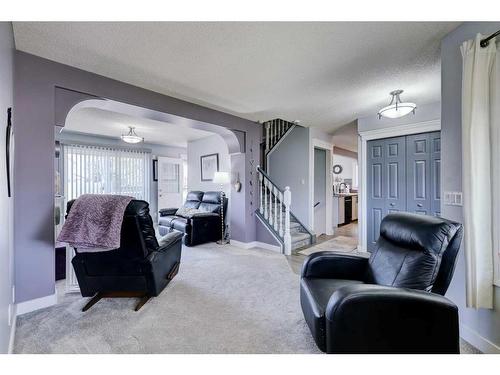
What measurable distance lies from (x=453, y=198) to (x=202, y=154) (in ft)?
17.2

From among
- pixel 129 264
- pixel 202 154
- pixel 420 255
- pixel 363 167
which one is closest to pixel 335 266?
pixel 420 255

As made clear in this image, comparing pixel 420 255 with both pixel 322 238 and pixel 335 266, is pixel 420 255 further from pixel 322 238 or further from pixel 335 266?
pixel 322 238

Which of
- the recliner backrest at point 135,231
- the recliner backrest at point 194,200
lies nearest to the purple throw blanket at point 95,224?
the recliner backrest at point 135,231

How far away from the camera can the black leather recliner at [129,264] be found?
1.98m

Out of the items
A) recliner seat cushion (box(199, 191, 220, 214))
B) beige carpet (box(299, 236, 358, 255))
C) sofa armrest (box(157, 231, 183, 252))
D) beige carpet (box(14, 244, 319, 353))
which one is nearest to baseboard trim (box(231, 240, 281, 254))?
beige carpet (box(299, 236, 358, 255))

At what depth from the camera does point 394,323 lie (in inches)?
48.3

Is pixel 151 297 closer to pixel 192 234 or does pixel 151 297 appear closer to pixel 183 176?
pixel 192 234

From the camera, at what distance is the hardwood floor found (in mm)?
3343

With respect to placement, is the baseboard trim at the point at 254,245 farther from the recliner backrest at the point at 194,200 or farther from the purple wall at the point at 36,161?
the purple wall at the point at 36,161

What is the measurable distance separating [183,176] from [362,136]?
5.24 meters

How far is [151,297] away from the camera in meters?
2.33

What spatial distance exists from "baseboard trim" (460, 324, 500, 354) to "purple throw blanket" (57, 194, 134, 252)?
107 inches

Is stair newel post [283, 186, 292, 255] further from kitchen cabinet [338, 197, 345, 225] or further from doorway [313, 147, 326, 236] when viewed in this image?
kitchen cabinet [338, 197, 345, 225]
